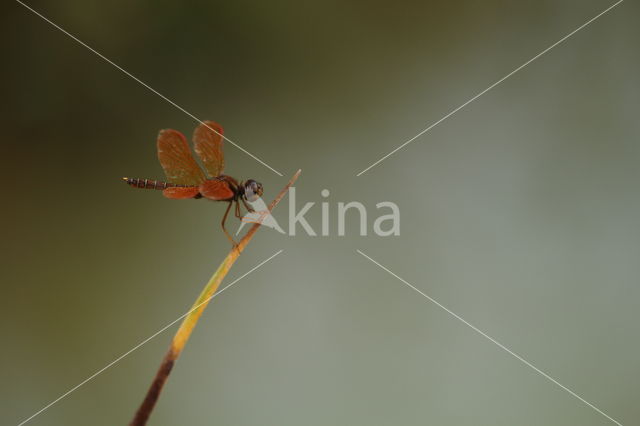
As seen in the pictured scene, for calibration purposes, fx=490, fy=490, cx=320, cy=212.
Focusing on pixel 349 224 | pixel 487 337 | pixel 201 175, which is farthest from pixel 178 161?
pixel 487 337

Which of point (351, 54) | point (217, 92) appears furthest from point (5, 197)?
point (351, 54)

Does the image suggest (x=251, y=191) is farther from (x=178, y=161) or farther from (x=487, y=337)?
(x=487, y=337)

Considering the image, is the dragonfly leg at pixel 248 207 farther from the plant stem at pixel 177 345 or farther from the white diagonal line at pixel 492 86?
the white diagonal line at pixel 492 86

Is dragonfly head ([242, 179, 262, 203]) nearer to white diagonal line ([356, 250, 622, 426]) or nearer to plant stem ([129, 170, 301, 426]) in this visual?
plant stem ([129, 170, 301, 426])

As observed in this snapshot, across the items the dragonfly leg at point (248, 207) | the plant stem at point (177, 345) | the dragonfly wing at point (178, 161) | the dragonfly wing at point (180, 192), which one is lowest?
the plant stem at point (177, 345)

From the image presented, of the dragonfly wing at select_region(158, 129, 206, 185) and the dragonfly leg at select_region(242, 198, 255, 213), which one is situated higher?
the dragonfly wing at select_region(158, 129, 206, 185)

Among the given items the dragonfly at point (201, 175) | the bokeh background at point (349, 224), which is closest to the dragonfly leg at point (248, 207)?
the dragonfly at point (201, 175)

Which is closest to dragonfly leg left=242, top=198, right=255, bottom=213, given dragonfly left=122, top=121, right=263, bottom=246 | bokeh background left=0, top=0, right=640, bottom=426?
dragonfly left=122, top=121, right=263, bottom=246
